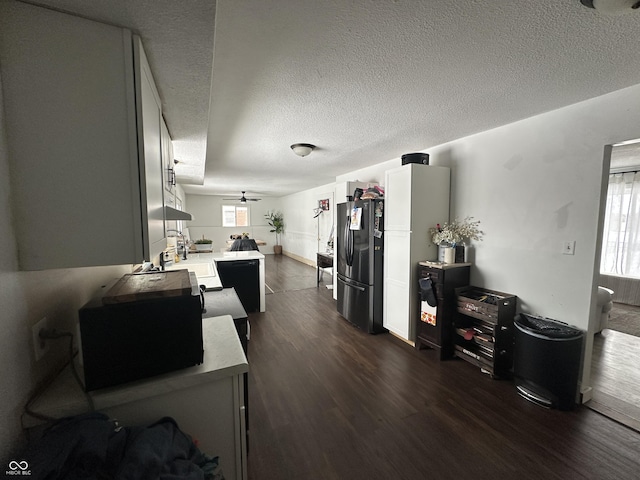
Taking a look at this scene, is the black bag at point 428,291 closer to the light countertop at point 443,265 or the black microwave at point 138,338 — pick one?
the light countertop at point 443,265

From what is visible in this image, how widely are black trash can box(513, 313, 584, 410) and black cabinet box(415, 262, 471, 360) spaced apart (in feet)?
1.98

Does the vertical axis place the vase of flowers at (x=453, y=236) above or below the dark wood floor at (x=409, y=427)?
above

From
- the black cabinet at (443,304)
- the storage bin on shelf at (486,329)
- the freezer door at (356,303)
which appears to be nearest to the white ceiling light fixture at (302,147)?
the freezer door at (356,303)

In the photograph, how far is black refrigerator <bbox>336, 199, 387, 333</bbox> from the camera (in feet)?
10.7

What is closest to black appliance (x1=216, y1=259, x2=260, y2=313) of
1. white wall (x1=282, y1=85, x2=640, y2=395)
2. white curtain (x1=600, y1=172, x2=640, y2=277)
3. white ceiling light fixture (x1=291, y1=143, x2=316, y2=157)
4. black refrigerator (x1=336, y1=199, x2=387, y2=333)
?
black refrigerator (x1=336, y1=199, x2=387, y2=333)

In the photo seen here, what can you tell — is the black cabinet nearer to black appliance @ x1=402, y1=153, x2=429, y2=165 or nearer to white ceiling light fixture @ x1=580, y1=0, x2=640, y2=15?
black appliance @ x1=402, y1=153, x2=429, y2=165

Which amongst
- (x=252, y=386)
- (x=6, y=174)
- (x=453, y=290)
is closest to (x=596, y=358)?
(x=453, y=290)

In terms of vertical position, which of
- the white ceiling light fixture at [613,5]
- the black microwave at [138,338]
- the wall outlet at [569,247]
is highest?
the white ceiling light fixture at [613,5]

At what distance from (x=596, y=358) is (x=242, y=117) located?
4.24m

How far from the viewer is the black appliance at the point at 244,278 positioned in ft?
12.6

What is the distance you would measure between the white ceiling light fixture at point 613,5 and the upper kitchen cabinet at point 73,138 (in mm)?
1773

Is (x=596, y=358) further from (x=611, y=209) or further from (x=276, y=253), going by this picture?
(x=276, y=253)

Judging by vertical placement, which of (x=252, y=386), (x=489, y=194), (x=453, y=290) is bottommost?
(x=252, y=386)

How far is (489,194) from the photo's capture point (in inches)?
105
